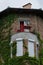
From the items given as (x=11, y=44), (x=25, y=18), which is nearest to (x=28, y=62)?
(x=11, y=44)

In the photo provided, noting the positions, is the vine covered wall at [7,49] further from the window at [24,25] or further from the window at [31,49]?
the window at [24,25]

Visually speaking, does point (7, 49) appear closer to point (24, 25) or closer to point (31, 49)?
point (31, 49)

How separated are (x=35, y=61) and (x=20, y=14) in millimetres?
5661

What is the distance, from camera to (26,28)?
3369 centimetres

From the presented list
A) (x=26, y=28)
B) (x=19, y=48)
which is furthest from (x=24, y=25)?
(x=19, y=48)

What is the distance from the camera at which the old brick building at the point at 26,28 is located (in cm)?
3231

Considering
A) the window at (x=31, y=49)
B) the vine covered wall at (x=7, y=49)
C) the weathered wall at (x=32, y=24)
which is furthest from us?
the weathered wall at (x=32, y=24)

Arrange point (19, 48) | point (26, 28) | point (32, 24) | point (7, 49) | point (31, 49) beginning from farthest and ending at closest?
point (32, 24) → point (26, 28) → point (7, 49) → point (31, 49) → point (19, 48)

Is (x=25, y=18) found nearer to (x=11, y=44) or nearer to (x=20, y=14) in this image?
(x=20, y=14)

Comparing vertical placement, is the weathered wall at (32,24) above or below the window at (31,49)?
above

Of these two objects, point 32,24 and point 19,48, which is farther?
point 32,24

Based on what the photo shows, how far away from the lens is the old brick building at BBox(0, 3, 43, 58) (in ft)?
106

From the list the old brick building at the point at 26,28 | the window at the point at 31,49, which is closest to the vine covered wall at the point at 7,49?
the old brick building at the point at 26,28

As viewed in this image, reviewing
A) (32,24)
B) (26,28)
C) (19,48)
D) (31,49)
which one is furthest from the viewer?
(32,24)
